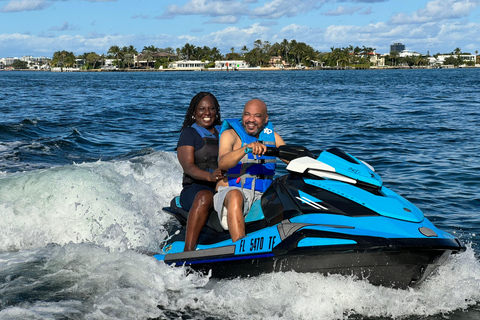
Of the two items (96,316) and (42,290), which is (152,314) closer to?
(96,316)

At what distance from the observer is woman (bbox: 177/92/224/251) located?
171 inches

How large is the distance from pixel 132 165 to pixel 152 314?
4.84 meters

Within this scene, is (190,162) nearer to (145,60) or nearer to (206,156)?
(206,156)

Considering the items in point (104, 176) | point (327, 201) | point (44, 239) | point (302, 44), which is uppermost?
point (302, 44)

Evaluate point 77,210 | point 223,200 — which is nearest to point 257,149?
point 223,200

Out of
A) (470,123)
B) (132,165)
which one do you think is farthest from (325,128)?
(132,165)

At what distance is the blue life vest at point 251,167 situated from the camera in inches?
166

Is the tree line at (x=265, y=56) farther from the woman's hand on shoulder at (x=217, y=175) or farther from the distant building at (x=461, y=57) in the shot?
the woman's hand on shoulder at (x=217, y=175)

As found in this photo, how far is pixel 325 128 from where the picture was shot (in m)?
14.6

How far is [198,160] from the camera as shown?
4.75m

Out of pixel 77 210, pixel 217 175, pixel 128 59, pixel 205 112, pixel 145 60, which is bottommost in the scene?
pixel 77 210

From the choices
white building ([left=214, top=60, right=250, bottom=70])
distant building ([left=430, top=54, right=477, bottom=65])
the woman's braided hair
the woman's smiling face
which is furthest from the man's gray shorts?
distant building ([left=430, top=54, right=477, bottom=65])

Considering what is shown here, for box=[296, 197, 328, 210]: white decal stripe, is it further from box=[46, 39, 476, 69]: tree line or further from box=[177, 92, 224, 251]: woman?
box=[46, 39, 476, 69]: tree line

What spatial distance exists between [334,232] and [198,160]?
1.69 metres
